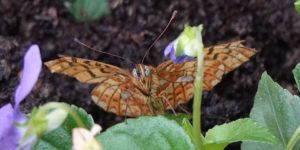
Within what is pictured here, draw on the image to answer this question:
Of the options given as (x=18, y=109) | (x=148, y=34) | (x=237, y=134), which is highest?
(x=18, y=109)

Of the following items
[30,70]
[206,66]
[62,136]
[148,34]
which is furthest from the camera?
[148,34]

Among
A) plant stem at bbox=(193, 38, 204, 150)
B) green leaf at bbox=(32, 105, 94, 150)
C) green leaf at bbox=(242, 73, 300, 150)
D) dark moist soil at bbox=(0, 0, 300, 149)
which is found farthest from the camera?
dark moist soil at bbox=(0, 0, 300, 149)

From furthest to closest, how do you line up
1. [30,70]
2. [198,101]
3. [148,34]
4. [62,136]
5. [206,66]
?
[148,34]
[206,66]
[62,136]
[198,101]
[30,70]

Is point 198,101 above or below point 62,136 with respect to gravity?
above

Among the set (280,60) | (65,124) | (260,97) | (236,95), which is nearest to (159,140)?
(65,124)

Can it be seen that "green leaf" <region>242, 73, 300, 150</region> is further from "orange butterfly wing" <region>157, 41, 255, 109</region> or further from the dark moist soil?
the dark moist soil

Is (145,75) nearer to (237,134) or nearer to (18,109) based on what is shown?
(237,134)

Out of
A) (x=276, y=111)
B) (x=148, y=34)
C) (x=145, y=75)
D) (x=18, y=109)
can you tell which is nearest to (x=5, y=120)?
(x=18, y=109)

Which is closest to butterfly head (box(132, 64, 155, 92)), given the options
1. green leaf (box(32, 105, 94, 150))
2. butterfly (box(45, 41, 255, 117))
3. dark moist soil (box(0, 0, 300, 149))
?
butterfly (box(45, 41, 255, 117))
